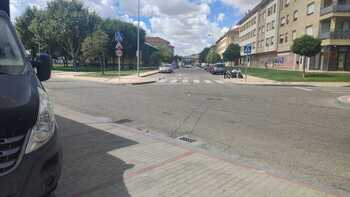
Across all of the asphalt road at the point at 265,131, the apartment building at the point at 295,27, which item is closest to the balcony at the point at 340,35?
the apartment building at the point at 295,27

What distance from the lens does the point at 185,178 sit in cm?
379

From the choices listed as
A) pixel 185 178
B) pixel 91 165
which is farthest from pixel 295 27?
pixel 91 165

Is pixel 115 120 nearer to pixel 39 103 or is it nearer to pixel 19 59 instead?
pixel 19 59

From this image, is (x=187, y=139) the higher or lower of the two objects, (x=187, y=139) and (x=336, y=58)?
the lower

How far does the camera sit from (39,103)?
2379 millimetres

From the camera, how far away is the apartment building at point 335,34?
32.5 meters

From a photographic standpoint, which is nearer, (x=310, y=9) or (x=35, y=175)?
(x=35, y=175)

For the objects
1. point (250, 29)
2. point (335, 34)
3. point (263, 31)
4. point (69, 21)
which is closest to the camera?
point (335, 34)

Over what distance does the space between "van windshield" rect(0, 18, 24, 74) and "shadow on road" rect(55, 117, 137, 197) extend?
1.53m

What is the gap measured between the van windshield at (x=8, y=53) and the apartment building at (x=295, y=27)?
36.1m

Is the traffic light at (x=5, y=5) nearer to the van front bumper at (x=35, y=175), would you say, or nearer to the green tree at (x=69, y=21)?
the van front bumper at (x=35, y=175)

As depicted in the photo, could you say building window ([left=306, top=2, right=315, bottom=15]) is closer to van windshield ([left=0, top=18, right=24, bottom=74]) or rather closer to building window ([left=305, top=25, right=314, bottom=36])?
A: building window ([left=305, top=25, right=314, bottom=36])

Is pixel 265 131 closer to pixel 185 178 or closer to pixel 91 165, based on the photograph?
pixel 185 178

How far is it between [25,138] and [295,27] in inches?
1839
